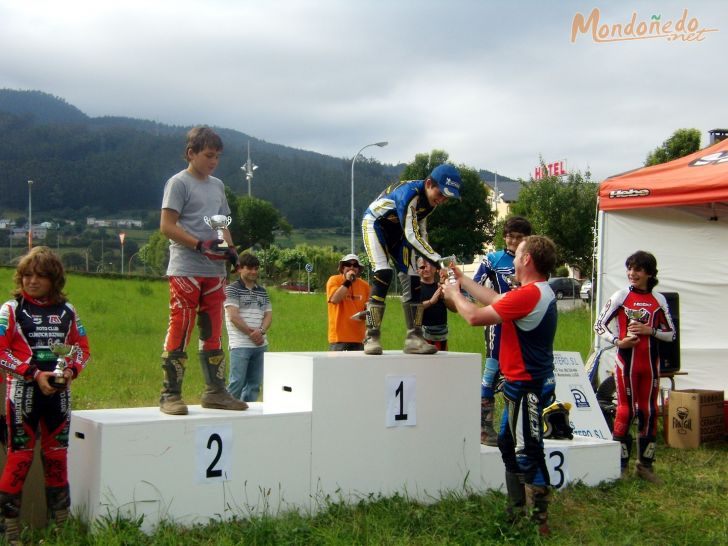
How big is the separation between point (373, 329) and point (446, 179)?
105 centimetres

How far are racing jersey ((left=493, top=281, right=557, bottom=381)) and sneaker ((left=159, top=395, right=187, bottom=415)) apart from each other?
1749 mm

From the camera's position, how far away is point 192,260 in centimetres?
414

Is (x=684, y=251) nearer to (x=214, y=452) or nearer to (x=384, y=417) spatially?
(x=384, y=417)

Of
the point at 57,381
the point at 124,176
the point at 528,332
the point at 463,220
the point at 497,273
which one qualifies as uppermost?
the point at 124,176

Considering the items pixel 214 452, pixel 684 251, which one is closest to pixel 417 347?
pixel 214 452

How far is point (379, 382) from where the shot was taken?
4.46 m

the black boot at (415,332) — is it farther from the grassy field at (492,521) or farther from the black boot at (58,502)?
the black boot at (58,502)

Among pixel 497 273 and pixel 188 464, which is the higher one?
pixel 497 273

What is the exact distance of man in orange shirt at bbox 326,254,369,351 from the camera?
270 inches

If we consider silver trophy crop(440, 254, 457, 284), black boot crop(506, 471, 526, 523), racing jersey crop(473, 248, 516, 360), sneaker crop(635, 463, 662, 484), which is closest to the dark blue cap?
silver trophy crop(440, 254, 457, 284)

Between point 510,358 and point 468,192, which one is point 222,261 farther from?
point 468,192

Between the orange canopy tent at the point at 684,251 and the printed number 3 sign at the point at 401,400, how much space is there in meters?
3.53

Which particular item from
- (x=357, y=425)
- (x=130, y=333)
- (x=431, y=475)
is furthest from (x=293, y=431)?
(x=130, y=333)

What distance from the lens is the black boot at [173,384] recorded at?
406 cm
